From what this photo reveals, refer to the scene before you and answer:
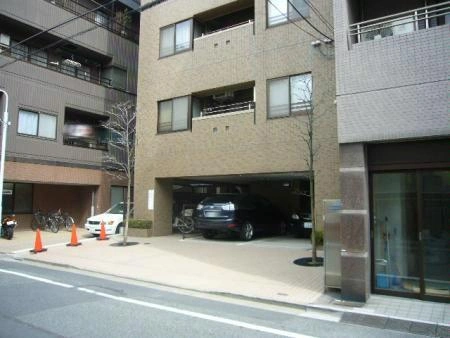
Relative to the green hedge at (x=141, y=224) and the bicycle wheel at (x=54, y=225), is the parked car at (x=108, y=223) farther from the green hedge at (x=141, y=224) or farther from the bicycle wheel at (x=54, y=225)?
the bicycle wheel at (x=54, y=225)

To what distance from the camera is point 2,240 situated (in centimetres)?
1755

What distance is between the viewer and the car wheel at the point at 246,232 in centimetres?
1605

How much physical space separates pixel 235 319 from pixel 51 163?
669 inches

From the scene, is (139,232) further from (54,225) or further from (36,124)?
(36,124)

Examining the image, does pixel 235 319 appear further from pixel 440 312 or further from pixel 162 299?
pixel 440 312

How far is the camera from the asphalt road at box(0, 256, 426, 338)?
5.94 metres

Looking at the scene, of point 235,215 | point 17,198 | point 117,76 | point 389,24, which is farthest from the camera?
point 117,76

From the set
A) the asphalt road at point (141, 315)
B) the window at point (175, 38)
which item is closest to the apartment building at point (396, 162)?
the asphalt road at point (141, 315)

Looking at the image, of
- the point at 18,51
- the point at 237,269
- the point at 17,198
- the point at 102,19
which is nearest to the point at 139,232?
the point at 17,198

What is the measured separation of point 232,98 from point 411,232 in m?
11.6

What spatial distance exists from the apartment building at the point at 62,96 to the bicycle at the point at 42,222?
389 millimetres

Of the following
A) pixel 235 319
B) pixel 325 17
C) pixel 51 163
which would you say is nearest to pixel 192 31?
pixel 325 17

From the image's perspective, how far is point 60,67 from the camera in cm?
2331

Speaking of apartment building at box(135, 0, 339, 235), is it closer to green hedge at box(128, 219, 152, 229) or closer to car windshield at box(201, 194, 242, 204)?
green hedge at box(128, 219, 152, 229)
